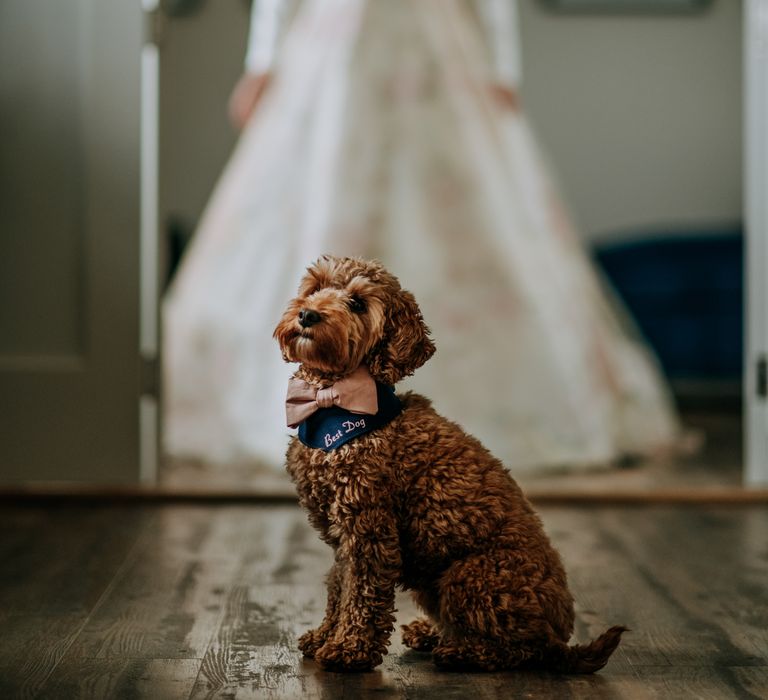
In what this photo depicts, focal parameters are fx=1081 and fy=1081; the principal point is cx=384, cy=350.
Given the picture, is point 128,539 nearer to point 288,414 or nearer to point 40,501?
point 40,501

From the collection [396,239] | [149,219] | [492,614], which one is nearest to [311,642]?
[492,614]

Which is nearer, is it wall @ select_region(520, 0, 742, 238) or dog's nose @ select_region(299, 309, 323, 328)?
dog's nose @ select_region(299, 309, 323, 328)

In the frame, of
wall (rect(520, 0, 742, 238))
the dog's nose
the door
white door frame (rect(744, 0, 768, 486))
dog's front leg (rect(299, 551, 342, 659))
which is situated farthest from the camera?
wall (rect(520, 0, 742, 238))

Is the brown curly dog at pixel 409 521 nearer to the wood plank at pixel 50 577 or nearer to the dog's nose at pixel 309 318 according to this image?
the dog's nose at pixel 309 318

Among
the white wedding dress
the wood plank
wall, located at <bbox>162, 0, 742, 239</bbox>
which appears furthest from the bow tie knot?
wall, located at <bbox>162, 0, 742, 239</bbox>

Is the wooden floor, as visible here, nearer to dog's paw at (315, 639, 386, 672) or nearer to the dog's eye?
dog's paw at (315, 639, 386, 672)

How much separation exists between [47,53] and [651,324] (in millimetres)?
3043

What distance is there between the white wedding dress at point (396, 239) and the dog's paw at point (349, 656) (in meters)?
1.58

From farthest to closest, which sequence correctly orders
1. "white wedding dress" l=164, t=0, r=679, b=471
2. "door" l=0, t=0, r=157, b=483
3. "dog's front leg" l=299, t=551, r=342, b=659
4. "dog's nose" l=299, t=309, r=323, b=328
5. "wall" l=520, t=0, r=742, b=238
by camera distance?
"wall" l=520, t=0, r=742, b=238, "white wedding dress" l=164, t=0, r=679, b=471, "door" l=0, t=0, r=157, b=483, "dog's front leg" l=299, t=551, r=342, b=659, "dog's nose" l=299, t=309, r=323, b=328

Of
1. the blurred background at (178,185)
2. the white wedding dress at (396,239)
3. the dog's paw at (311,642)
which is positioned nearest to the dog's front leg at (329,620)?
the dog's paw at (311,642)

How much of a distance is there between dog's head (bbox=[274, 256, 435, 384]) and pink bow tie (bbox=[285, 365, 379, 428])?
0.5 inches

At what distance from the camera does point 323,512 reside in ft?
4.43

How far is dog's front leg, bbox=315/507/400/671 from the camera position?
130 cm

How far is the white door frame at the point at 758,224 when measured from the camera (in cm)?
269
